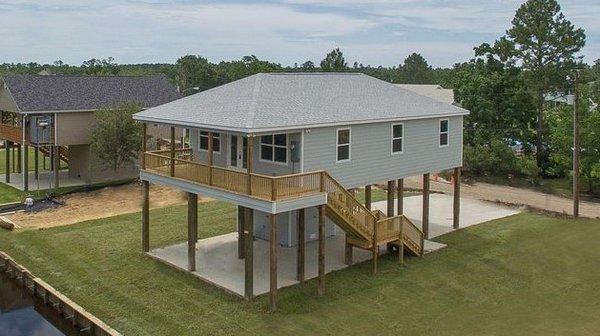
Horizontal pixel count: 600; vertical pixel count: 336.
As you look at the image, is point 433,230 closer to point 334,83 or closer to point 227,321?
point 334,83

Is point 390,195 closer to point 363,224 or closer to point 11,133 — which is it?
point 363,224

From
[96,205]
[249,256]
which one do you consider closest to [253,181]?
[249,256]

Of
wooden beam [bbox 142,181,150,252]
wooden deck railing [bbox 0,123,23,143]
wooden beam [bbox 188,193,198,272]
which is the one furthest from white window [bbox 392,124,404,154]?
wooden deck railing [bbox 0,123,23,143]

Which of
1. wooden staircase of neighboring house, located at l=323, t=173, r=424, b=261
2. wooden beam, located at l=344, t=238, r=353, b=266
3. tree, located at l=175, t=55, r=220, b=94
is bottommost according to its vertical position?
wooden beam, located at l=344, t=238, r=353, b=266

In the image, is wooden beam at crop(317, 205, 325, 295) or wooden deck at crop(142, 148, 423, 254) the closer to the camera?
wooden deck at crop(142, 148, 423, 254)

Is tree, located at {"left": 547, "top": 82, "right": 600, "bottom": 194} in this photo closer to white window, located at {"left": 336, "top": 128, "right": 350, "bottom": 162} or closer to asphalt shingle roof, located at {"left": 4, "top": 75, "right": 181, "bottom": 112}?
white window, located at {"left": 336, "top": 128, "right": 350, "bottom": 162}

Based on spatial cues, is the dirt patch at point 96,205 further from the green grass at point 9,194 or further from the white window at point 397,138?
the white window at point 397,138

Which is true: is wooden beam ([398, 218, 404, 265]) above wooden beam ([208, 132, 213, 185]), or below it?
below
